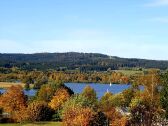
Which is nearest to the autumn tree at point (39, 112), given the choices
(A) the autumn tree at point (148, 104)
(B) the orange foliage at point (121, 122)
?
(A) the autumn tree at point (148, 104)

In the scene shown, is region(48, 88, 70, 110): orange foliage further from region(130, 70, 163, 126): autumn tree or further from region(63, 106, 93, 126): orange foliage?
region(63, 106, 93, 126): orange foliage

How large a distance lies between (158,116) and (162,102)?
319 centimetres

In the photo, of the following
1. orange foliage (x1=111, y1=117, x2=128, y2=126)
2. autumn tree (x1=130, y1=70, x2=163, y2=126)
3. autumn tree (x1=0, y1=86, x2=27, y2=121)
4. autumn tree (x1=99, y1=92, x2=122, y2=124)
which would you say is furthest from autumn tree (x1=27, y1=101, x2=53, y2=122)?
orange foliage (x1=111, y1=117, x2=128, y2=126)

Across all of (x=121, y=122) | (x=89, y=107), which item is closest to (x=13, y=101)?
(x=89, y=107)

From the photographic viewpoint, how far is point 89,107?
9238 centimetres

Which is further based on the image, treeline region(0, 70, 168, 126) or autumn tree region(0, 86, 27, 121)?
autumn tree region(0, 86, 27, 121)

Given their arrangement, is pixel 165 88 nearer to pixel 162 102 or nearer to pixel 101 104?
pixel 162 102

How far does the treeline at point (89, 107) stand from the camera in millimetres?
84062

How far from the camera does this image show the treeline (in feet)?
276

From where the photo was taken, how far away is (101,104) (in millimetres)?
117500

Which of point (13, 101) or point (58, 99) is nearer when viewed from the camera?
point (13, 101)

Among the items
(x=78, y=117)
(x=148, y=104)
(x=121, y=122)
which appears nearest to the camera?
(x=78, y=117)

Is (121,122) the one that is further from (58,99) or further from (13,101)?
(13,101)

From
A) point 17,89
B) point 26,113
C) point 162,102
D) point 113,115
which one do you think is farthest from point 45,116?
point 162,102
